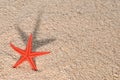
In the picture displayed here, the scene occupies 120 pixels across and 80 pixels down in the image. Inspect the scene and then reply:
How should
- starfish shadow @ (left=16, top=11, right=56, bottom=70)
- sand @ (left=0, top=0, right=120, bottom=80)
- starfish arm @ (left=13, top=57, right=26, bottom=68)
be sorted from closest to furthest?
starfish arm @ (left=13, top=57, right=26, bottom=68) → sand @ (left=0, top=0, right=120, bottom=80) → starfish shadow @ (left=16, top=11, right=56, bottom=70)

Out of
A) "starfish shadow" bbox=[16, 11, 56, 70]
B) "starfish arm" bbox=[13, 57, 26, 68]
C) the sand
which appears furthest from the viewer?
"starfish shadow" bbox=[16, 11, 56, 70]

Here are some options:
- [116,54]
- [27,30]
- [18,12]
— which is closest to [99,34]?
[116,54]

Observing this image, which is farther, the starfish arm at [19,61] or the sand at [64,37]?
the sand at [64,37]

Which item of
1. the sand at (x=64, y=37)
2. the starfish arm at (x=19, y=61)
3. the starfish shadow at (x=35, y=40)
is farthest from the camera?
the starfish shadow at (x=35, y=40)

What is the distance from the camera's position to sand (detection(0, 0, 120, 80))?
9.52 feet

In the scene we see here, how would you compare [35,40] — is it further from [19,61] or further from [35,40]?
[19,61]

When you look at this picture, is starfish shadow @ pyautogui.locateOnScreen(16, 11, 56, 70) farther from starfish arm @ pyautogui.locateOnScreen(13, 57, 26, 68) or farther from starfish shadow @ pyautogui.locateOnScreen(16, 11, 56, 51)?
starfish arm @ pyautogui.locateOnScreen(13, 57, 26, 68)

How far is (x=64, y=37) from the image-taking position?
3.25 metres

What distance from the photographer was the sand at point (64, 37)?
9.52ft

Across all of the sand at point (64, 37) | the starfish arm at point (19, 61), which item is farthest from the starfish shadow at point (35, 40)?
the starfish arm at point (19, 61)

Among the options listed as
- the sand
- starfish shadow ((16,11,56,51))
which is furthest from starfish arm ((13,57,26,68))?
starfish shadow ((16,11,56,51))

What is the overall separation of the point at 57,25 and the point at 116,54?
2.88 feet

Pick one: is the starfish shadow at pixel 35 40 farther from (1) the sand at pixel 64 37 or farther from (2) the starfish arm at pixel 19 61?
(2) the starfish arm at pixel 19 61

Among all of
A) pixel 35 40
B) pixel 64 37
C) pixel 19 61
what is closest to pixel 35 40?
Result: pixel 35 40
